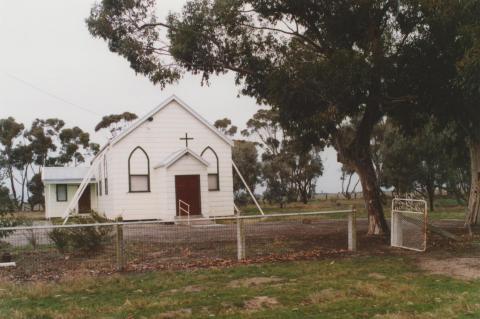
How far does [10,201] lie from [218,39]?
333 inches

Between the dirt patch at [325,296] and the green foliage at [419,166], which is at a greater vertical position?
the green foliage at [419,166]

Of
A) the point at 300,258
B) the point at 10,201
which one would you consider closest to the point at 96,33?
the point at 10,201

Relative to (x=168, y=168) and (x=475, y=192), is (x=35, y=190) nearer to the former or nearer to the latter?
(x=168, y=168)

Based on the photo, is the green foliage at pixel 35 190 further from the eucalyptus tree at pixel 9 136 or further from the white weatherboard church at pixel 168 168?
the white weatherboard church at pixel 168 168

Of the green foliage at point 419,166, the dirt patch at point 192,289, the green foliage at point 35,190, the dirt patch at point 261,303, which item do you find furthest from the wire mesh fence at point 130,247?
the green foliage at point 35,190

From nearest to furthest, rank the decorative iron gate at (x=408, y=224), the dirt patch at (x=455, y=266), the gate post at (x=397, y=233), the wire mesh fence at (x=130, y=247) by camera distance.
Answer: the dirt patch at (x=455, y=266) → the wire mesh fence at (x=130, y=247) → the decorative iron gate at (x=408, y=224) → the gate post at (x=397, y=233)

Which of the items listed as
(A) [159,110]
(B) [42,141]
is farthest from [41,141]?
(A) [159,110]

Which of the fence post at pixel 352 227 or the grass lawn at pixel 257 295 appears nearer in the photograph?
the grass lawn at pixel 257 295

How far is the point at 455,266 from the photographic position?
11516mm

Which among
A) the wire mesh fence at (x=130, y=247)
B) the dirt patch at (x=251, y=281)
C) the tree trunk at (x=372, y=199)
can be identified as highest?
the tree trunk at (x=372, y=199)

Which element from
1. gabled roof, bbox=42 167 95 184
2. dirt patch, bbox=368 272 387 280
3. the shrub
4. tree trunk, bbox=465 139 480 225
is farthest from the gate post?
gabled roof, bbox=42 167 95 184

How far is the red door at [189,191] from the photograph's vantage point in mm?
30062

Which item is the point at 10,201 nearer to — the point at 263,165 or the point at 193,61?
the point at 193,61

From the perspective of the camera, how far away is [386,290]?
8898mm
